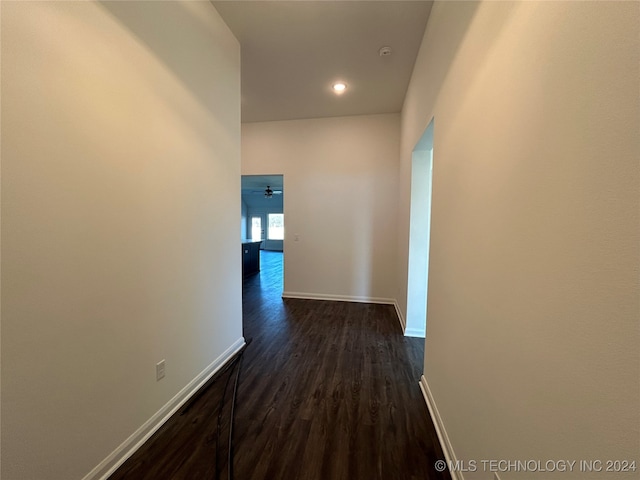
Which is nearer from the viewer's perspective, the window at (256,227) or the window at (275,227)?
the window at (275,227)

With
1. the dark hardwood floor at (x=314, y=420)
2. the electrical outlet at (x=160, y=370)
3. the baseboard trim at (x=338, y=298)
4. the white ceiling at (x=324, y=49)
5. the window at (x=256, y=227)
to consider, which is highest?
the white ceiling at (x=324, y=49)

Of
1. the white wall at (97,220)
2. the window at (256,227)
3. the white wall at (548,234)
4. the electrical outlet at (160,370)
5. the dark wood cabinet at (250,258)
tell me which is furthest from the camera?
the window at (256,227)

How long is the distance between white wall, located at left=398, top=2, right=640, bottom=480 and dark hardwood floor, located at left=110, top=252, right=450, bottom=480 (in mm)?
414

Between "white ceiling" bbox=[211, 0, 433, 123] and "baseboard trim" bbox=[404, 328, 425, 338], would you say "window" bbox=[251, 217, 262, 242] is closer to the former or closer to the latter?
"white ceiling" bbox=[211, 0, 433, 123]

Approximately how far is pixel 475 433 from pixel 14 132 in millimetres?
2164

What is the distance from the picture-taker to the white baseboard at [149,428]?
131 centimetres

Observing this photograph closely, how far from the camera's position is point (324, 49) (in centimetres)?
258

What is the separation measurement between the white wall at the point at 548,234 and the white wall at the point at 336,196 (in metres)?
2.89

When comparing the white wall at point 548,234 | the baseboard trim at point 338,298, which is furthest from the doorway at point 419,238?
the white wall at point 548,234

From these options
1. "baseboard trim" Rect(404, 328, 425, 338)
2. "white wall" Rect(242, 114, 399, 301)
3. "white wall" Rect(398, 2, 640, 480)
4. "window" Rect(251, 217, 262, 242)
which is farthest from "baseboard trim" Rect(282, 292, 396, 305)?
"window" Rect(251, 217, 262, 242)

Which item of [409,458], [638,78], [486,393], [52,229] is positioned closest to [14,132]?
[52,229]

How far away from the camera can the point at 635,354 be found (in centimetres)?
47

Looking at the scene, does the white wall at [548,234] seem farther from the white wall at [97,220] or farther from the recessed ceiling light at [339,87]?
the recessed ceiling light at [339,87]

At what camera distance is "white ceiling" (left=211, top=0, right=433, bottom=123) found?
6.91ft
